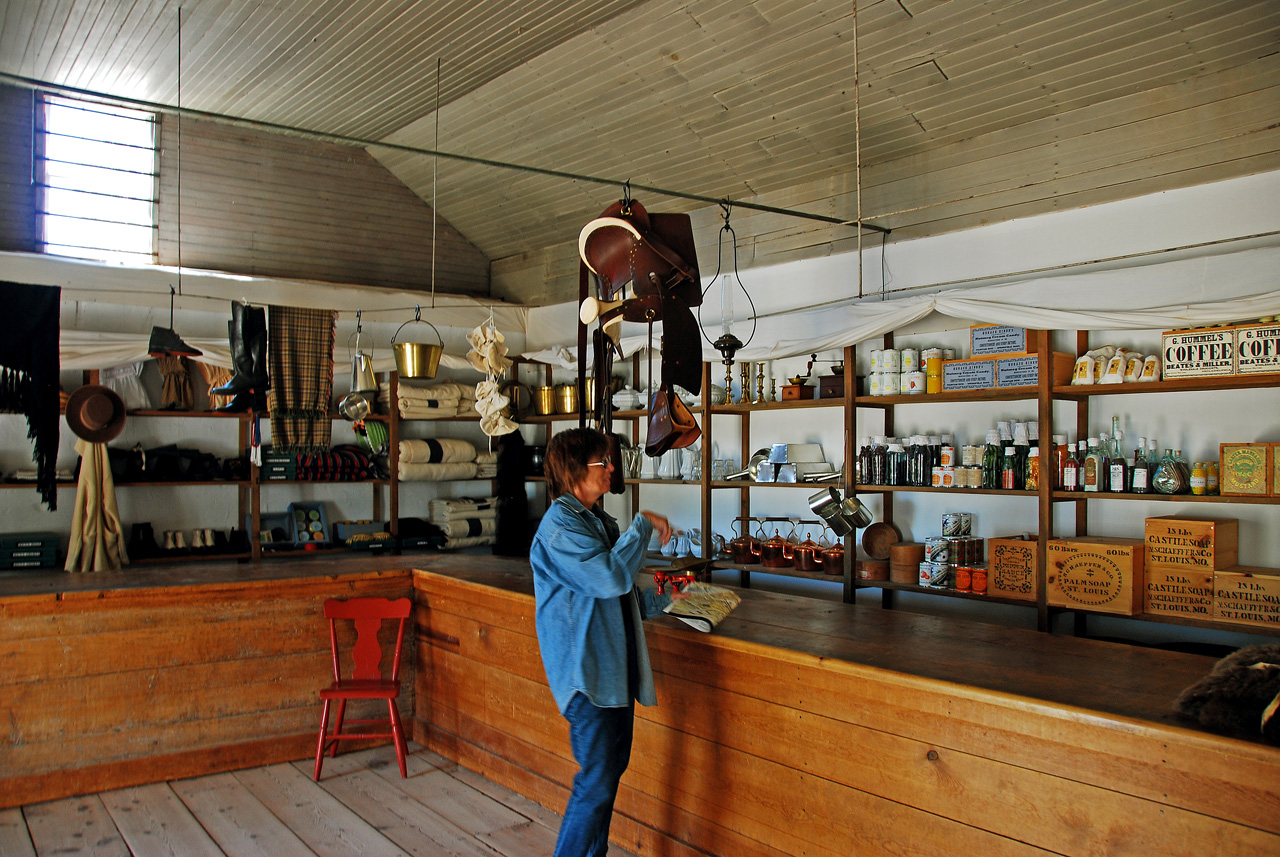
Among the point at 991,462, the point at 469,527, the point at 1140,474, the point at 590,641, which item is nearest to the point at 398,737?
the point at 590,641

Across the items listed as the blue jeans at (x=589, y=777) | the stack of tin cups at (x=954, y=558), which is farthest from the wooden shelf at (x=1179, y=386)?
the blue jeans at (x=589, y=777)

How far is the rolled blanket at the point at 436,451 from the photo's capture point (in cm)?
721

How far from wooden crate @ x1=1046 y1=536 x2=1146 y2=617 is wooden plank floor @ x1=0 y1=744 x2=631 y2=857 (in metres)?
2.50

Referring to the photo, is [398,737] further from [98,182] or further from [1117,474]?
[98,182]

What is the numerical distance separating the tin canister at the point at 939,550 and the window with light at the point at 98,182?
6396mm

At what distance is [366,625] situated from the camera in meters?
4.26

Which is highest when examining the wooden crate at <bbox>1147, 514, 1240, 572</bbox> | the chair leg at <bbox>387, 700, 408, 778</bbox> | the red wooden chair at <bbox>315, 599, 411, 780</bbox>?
the wooden crate at <bbox>1147, 514, 1240, 572</bbox>

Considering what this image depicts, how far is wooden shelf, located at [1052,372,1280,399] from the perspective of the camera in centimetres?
381

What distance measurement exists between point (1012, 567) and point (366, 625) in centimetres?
329

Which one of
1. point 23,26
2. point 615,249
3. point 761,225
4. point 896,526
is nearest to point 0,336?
point 23,26

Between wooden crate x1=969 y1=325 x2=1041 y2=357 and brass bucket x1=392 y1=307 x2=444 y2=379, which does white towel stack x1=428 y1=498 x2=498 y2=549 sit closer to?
brass bucket x1=392 y1=307 x2=444 y2=379

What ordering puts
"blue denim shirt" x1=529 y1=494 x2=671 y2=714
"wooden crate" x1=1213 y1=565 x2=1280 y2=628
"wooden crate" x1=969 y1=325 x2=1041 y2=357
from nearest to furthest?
"blue denim shirt" x1=529 y1=494 x2=671 y2=714, "wooden crate" x1=1213 y1=565 x2=1280 y2=628, "wooden crate" x1=969 y1=325 x2=1041 y2=357

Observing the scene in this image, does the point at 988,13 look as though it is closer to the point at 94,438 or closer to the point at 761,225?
the point at 761,225

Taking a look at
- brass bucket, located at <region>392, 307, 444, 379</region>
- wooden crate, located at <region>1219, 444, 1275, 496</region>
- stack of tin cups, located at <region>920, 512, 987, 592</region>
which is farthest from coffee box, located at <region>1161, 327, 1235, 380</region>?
brass bucket, located at <region>392, 307, 444, 379</region>
